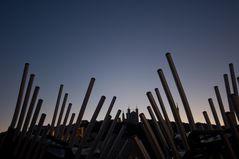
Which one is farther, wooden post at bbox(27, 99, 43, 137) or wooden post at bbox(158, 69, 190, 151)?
wooden post at bbox(27, 99, 43, 137)

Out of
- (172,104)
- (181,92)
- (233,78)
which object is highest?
(233,78)

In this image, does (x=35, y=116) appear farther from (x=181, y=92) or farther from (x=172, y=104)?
(x=181, y=92)

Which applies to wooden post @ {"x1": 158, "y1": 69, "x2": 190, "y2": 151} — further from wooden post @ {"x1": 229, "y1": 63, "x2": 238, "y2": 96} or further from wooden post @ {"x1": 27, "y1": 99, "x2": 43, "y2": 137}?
wooden post @ {"x1": 27, "y1": 99, "x2": 43, "y2": 137}

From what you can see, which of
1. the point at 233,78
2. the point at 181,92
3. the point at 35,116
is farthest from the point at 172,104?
the point at 35,116

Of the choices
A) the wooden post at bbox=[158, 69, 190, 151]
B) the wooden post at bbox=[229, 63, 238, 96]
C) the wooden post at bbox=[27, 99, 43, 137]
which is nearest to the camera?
the wooden post at bbox=[158, 69, 190, 151]

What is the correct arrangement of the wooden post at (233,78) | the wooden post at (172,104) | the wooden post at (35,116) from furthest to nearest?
the wooden post at (233,78), the wooden post at (35,116), the wooden post at (172,104)

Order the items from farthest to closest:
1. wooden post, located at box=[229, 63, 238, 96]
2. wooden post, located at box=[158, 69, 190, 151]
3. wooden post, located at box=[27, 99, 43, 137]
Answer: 1. wooden post, located at box=[229, 63, 238, 96]
2. wooden post, located at box=[27, 99, 43, 137]
3. wooden post, located at box=[158, 69, 190, 151]

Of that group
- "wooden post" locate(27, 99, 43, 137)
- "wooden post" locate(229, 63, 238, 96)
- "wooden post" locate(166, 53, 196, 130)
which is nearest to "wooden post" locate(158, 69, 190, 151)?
"wooden post" locate(166, 53, 196, 130)

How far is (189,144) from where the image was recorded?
8.36 feet

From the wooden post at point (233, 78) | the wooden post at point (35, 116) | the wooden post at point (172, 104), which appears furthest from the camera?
the wooden post at point (233, 78)

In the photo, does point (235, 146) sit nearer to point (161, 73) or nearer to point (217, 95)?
point (161, 73)

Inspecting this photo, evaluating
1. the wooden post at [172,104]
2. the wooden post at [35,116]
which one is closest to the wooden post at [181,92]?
the wooden post at [172,104]

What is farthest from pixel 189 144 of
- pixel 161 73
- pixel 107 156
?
pixel 107 156

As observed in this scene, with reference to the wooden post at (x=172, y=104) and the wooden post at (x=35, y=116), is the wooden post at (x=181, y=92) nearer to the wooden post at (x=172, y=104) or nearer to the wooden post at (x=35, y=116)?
the wooden post at (x=172, y=104)
